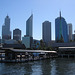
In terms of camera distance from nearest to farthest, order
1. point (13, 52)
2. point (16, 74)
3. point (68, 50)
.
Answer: point (16, 74)
point (13, 52)
point (68, 50)

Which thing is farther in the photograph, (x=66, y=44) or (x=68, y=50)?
(x=66, y=44)

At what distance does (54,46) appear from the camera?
143750mm

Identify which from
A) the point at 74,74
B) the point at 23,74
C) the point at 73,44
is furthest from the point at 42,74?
the point at 73,44

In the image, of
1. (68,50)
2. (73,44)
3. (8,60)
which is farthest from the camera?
(73,44)

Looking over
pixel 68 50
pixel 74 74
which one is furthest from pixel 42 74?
pixel 68 50

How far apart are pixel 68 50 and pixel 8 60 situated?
217ft

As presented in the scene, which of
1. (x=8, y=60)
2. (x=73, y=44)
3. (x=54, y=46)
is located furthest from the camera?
(x=54, y=46)

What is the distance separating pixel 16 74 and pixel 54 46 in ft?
373

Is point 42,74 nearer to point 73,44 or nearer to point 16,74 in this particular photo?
point 16,74

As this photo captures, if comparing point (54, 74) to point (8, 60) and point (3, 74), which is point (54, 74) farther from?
point (8, 60)

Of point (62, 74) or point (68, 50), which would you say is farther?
point (68, 50)

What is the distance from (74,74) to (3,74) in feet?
53.1

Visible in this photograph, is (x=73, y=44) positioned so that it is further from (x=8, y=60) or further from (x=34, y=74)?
(x=34, y=74)

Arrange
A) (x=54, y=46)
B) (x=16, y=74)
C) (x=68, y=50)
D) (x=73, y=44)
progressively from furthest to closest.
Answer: (x=54, y=46) < (x=73, y=44) < (x=68, y=50) < (x=16, y=74)
